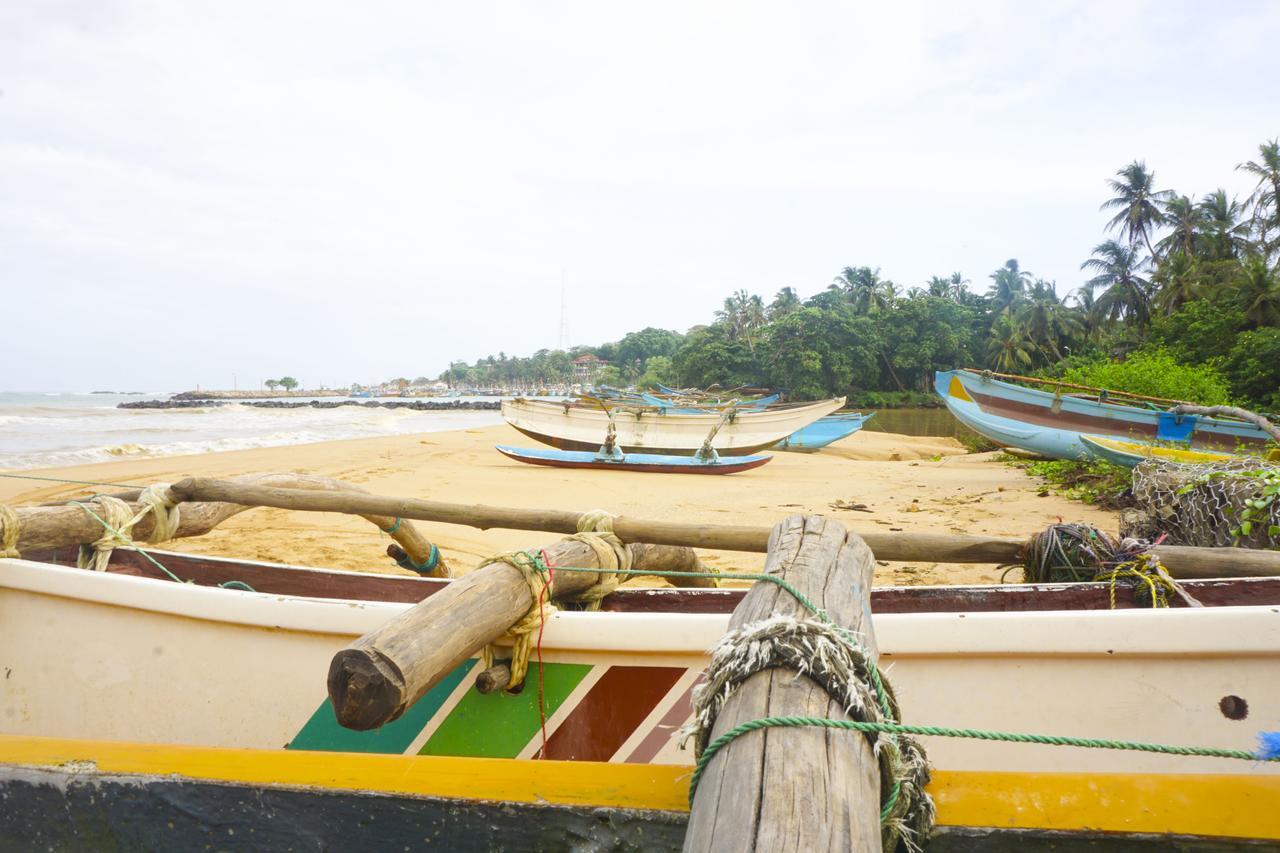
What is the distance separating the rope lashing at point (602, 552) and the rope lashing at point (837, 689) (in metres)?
1.02

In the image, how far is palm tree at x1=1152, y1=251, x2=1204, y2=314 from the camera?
28161 millimetres

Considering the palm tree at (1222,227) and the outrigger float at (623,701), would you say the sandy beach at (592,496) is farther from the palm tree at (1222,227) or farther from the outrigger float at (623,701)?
the palm tree at (1222,227)


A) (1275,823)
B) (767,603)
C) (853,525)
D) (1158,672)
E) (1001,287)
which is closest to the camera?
(1275,823)

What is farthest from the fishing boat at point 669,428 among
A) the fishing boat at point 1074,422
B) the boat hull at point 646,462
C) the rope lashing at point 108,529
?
the rope lashing at point 108,529

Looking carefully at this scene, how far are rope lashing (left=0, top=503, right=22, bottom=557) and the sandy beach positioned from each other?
1.94 m

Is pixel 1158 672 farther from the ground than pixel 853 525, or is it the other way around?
pixel 1158 672

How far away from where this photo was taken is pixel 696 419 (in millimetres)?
13461

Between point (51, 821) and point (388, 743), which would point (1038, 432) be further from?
point (51, 821)

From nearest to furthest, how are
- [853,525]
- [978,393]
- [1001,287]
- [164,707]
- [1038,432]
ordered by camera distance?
1. [164,707]
2. [853,525]
3. [1038,432]
4. [978,393]
5. [1001,287]

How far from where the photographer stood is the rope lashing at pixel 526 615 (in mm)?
1853

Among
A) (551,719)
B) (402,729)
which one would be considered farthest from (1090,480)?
(402,729)

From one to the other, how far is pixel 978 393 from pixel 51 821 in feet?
42.4

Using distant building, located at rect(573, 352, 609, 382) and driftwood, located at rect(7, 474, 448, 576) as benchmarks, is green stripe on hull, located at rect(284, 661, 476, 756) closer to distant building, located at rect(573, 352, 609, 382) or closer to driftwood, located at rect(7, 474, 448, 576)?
driftwood, located at rect(7, 474, 448, 576)

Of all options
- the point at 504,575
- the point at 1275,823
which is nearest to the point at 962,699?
the point at 1275,823
